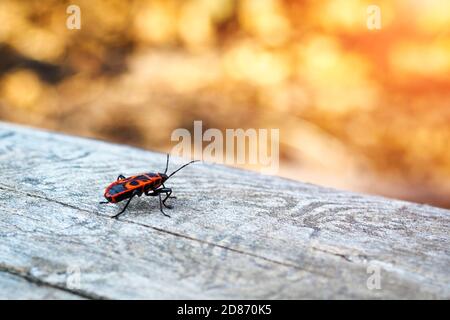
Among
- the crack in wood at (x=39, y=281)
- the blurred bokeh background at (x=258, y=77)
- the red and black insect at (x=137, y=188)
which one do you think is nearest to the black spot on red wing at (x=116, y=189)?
the red and black insect at (x=137, y=188)

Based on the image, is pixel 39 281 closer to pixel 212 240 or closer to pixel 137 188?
pixel 212 240

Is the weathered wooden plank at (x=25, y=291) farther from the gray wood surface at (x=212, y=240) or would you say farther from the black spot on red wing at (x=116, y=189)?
the black spot on red wing at (x=116, y=189)
